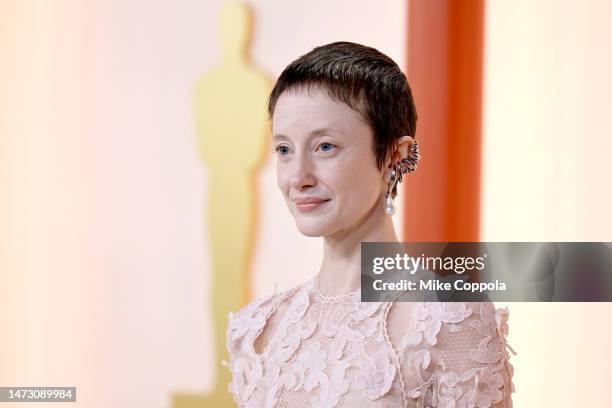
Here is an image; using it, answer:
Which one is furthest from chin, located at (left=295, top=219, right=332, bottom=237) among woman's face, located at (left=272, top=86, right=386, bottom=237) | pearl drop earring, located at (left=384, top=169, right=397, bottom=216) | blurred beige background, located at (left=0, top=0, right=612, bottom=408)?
blurred beige background, located at (left=0, top=0, right=612, bottom=408)

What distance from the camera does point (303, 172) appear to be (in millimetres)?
1523

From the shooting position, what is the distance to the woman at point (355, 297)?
144cm

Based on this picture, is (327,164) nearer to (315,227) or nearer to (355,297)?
(315,227)

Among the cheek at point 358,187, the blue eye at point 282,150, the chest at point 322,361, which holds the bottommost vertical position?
the chest at point 322,361

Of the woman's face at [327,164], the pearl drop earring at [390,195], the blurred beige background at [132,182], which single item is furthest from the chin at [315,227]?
the blurred beige background at [132,182]

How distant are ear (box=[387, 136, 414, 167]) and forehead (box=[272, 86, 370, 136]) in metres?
0.07

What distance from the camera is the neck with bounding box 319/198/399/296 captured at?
1.55 m

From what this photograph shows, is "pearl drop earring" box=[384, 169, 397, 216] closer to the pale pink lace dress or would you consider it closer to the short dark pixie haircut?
the short dark pixie haircut

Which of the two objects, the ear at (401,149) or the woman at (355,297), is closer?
the woman at (355,297)

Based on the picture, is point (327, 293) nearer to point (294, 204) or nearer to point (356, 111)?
point (294, 204)

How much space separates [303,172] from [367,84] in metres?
0.17

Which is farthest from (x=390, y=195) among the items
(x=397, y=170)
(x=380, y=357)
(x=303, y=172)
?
(x=380, y=357)

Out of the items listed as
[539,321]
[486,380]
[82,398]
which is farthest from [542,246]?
[82,398]

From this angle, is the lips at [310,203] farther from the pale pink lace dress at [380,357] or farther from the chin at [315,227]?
the pale pink lace dress at [380,357]
